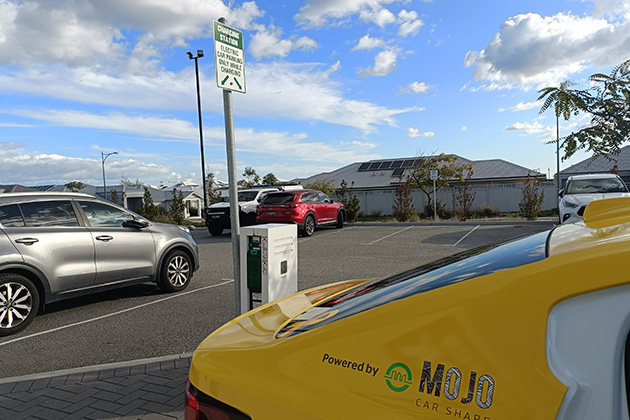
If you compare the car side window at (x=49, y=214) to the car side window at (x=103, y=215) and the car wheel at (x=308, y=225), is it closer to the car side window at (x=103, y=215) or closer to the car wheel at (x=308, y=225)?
the car side window at (x=103, y=215)

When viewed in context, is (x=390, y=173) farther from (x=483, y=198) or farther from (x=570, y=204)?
(x=570, y=204)

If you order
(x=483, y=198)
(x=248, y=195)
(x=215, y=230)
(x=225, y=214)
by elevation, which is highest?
(x=248, y=195)

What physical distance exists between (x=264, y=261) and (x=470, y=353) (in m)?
3.37

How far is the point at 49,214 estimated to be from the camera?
625 cm

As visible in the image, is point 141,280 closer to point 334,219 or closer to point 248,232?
→ point 248,232

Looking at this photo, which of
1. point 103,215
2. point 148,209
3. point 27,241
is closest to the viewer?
point 27,241

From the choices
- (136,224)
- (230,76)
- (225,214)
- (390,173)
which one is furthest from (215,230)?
(390,173)

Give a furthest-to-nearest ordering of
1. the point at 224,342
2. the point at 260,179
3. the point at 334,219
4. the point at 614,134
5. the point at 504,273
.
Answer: the point at 260,179, the point at 334,219, the point at 614,134, the point at 224,342, the point at 504,273

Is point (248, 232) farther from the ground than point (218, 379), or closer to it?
farther from the ground

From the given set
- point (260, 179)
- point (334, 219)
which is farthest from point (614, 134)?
point (260, 179)

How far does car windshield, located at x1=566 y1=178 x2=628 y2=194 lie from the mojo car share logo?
14.5m

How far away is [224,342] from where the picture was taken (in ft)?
6.24

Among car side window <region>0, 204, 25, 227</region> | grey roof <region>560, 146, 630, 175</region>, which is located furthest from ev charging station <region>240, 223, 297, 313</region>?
grey roof <region>560, 146, 630, 175</region>

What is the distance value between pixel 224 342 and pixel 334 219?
1684 centimetres
